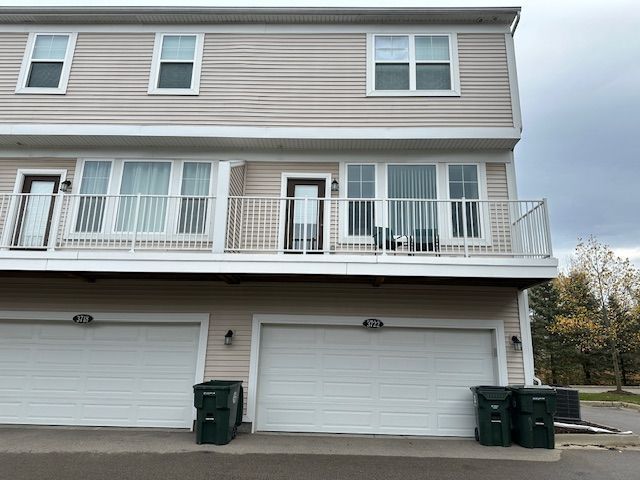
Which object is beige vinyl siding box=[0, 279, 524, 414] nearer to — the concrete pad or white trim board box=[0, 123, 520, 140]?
the concrete pad

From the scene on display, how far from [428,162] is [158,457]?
695 centimetres

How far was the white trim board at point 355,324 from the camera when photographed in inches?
285

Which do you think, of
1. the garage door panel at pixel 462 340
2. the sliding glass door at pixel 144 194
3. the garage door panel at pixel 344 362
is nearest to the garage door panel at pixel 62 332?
the sliding glass door at pixel 144 194

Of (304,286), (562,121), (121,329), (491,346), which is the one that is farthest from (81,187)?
(562,121)

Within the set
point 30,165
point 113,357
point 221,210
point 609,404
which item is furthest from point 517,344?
point 30,165

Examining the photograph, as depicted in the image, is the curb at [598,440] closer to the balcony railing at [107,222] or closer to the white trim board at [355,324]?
the white trim board at [355,324]

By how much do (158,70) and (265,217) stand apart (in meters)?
4.30

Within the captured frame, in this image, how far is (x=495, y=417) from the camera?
6590mm

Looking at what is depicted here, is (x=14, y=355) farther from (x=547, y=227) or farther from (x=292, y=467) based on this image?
(x=547, y=227)

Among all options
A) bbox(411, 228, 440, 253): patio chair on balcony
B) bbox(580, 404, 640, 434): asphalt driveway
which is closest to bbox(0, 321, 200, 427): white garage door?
bbox(411, 228, 440, 253): patio chair on balcony

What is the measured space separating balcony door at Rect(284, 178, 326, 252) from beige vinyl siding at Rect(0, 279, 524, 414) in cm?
80

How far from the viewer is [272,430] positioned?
23.6 ft

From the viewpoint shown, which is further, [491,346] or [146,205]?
[146,205]
